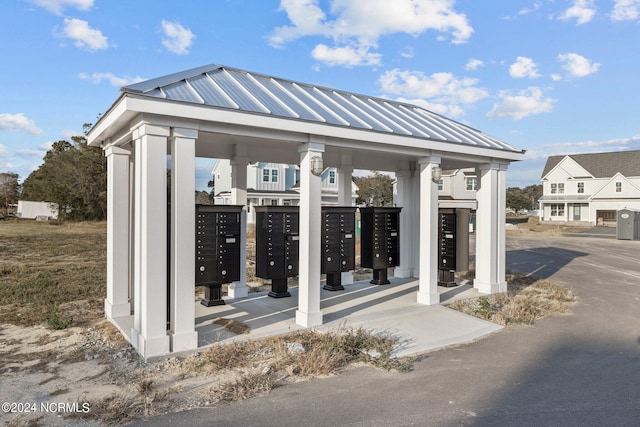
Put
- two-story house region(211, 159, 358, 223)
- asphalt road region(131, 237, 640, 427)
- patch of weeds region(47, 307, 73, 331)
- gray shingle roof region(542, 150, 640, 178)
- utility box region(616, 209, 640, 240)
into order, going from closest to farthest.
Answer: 1. asphalt road region(131, 237, 640, 427)
2. patch of weeds region(47, 307, 73, 331)
3. utility box region(616, 209, 640, 240)
4. two-story house region(211, 159, 358, 223)
5. gray shingle roof region(542, 150, 640, 178)

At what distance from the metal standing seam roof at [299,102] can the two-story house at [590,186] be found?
32422 mm

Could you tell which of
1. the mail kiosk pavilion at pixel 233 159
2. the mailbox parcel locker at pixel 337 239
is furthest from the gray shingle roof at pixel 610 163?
the mailbox parcel locker at pixel 337 239

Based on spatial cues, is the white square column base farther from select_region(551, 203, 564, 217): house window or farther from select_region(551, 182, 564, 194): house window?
select_region(551, 182, 564, 194): house window

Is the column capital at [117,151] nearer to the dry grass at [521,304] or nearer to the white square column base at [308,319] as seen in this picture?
the white square column base at [308,319]

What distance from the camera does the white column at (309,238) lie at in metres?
5.63

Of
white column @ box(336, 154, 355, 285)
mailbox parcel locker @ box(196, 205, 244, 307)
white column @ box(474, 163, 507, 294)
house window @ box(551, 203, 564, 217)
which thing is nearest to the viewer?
mailbox parcel locker @ box(196, 205, 244, 307)

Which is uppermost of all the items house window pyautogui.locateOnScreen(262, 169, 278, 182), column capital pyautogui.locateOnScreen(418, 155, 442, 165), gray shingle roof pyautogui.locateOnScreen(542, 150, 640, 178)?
gray shingle roof pyautogui.locateOnScreen(542, 150, 640, 178)

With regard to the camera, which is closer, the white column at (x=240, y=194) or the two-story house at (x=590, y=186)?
the white column at (x=240, y=194)

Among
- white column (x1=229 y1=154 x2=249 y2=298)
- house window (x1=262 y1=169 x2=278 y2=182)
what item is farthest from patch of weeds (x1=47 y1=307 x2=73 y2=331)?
house window (x1=262 y1=169 x2=278 y2=182)

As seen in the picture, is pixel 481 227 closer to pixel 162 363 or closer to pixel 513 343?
pixel 513 343

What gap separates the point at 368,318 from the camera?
244 inches

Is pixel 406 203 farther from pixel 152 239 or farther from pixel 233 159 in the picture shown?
pixel 152 239

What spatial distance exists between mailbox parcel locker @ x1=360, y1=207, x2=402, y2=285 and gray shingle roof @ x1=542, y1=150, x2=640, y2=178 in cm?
3496

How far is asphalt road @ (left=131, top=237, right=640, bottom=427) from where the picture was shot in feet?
10.9
